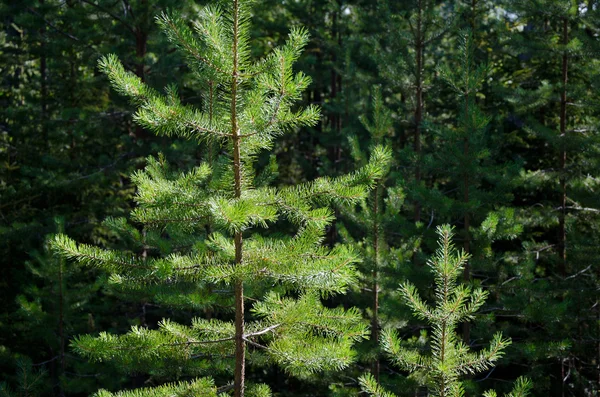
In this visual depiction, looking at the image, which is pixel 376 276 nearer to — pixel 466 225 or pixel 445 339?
pixel 466 225

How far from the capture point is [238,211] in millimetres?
3428

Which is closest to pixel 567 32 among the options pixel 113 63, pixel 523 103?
pixel 523 103

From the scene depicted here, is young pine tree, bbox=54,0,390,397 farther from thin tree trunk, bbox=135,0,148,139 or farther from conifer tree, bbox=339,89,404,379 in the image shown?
thin tree trunk, bbox=135,0,148,139

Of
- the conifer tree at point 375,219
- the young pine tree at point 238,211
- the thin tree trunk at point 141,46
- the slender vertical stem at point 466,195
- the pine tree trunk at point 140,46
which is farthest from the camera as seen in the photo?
the pine tree trunk at point 140,46

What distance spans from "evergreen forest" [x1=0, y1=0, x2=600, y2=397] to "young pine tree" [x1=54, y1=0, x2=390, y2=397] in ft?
0.06

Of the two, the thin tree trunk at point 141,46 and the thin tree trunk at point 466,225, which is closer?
the thin tree trunk at point 466,225

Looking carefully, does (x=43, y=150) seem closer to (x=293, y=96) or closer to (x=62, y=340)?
(x=62, y=340)

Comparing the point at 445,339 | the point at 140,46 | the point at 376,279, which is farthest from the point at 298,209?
the point at 140,46

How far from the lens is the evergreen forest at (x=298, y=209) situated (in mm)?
3949

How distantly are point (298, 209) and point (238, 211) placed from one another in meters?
0.57

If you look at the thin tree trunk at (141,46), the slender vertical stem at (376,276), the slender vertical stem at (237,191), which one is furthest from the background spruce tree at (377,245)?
the thin tree trunk at (141,46)

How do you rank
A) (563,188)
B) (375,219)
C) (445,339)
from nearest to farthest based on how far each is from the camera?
(445,339) → (375,219) → (563,188)

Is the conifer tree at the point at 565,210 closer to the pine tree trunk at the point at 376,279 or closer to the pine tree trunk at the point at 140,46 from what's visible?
the pine tree trunk at the point at 376,279

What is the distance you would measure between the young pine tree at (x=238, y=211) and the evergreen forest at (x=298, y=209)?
0.06ft
